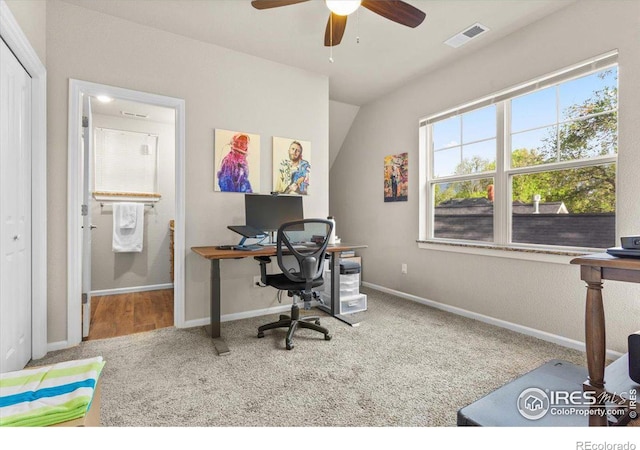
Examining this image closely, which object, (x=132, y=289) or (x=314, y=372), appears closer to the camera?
(x=314, y=372)

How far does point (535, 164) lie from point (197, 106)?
10.4 ft

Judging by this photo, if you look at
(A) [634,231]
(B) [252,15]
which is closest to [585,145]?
(A) [634,231]

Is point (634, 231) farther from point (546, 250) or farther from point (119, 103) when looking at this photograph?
point (119, 103)

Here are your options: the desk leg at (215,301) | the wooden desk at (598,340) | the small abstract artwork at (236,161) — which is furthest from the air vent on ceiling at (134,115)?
the wooden desk at (598,340)

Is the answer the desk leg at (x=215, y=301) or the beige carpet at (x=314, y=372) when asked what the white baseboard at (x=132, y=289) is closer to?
the beige carpet at (x=314, y=372)

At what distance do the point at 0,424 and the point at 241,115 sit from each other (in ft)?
9.26

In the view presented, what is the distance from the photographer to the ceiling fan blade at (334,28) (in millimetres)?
2160

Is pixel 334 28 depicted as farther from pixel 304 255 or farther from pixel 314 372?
pixel 314 372

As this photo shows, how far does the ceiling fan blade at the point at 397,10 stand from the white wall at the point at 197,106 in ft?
5.12
